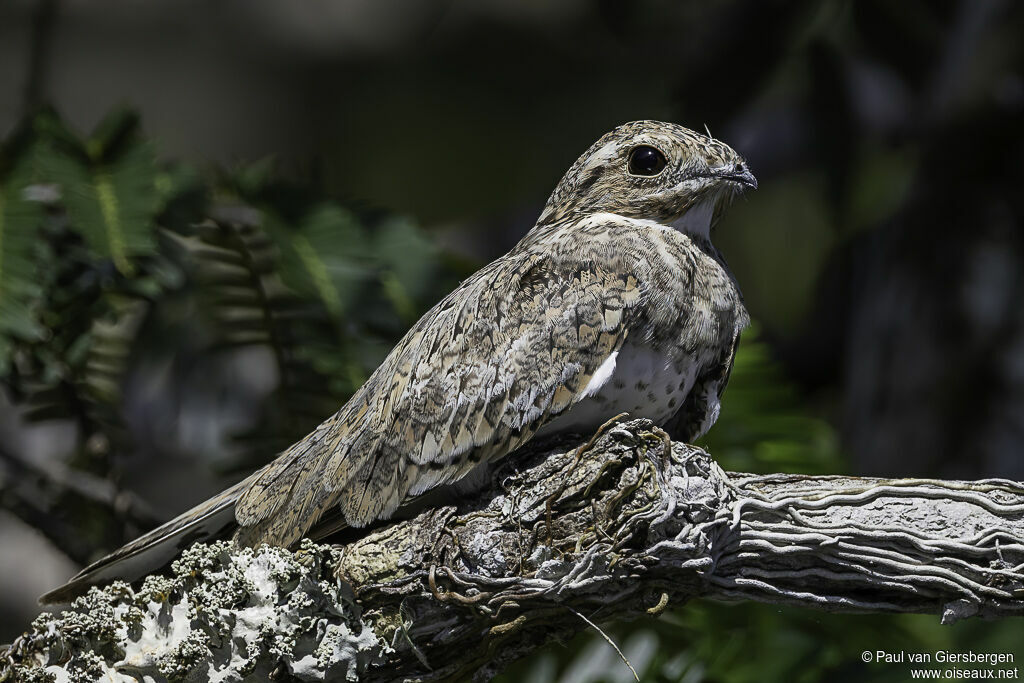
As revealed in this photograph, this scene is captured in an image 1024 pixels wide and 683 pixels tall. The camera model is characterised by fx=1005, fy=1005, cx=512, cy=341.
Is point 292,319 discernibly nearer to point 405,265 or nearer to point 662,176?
point 405,265

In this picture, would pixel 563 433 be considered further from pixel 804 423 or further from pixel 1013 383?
pixel 1013 383

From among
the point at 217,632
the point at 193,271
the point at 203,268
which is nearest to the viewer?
the point at 217,632

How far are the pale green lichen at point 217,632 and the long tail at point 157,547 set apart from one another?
0.56ft

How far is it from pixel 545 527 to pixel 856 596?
2.21 ft

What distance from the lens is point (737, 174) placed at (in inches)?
108

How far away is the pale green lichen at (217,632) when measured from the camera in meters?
2.22

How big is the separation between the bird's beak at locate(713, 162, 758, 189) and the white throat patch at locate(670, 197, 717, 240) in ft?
0.30

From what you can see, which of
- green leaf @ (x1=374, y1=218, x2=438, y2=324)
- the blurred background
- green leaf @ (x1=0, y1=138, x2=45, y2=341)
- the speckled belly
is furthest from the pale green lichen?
green leaf @ (x1=374, y1=218, x2=438, y2=324)

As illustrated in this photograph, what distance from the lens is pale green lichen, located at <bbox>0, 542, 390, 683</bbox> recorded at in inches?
87.4

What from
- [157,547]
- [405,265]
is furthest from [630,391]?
[405,265]

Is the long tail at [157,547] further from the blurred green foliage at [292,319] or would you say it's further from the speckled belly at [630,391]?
the blurred green foliage at [292,319]

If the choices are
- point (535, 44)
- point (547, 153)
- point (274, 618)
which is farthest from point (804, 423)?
point (535, 44)

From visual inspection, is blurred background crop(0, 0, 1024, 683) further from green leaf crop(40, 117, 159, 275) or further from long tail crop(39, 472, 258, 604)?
long tail crop(39, 472, 258, 604)

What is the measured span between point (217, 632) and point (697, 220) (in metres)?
1.66
